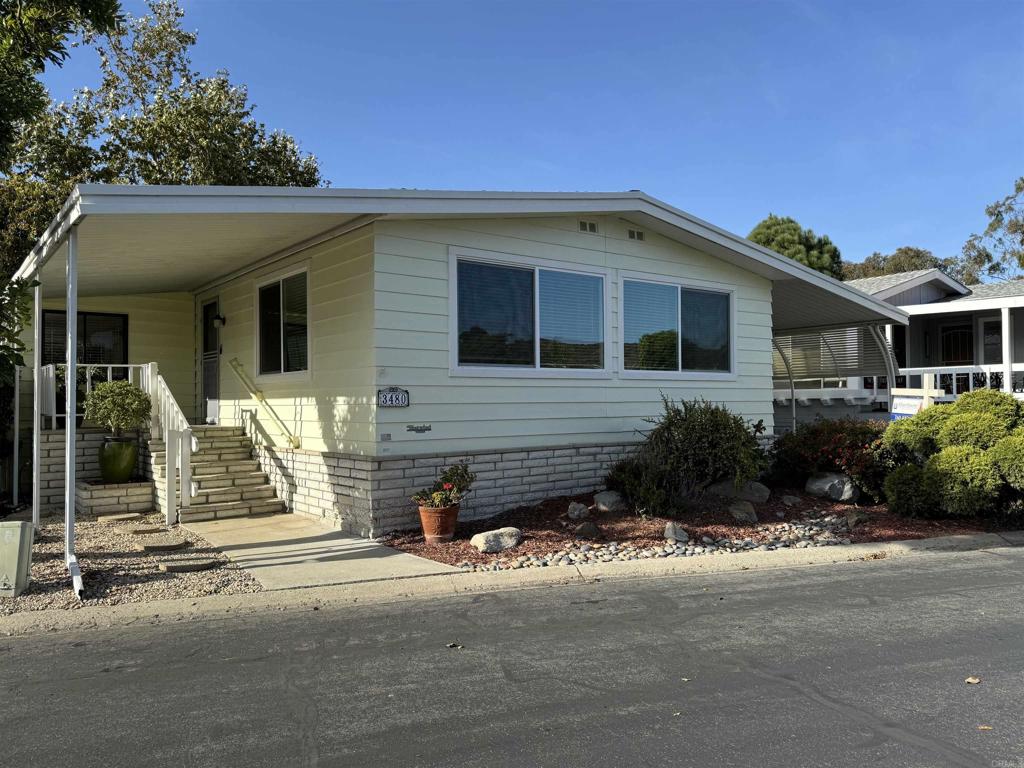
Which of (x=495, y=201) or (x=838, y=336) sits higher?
(x=495, y=201)

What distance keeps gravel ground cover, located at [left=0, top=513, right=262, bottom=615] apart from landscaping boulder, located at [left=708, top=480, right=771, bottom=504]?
6.10m

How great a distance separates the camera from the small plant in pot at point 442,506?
26.5 ft

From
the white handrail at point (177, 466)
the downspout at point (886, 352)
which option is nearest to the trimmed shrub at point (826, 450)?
the downspout at point (886, 352)

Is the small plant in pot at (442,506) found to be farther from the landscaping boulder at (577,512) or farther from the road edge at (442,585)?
the landscaping boulder at (577,512)

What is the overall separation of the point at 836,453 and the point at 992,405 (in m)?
1.99

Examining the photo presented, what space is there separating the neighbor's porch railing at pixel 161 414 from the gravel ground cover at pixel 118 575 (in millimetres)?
733

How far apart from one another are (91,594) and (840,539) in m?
7.47

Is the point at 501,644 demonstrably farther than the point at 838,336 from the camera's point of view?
No

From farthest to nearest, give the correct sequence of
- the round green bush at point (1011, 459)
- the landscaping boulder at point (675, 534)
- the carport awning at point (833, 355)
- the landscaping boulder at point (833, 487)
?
the carport awning at point (833, 355) → the landscaping boulder at point (833, 487) → the round green bush at point (1011, 459) → the landscaping boulder at point (675, 534)

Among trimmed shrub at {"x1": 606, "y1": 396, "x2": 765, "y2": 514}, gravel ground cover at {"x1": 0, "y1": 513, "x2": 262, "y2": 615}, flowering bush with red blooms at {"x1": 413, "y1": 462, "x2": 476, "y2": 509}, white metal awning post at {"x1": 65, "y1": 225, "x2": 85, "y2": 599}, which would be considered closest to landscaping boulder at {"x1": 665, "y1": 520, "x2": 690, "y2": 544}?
trimmed shrub at {"x1": 606, "y1": 396, "x2": 765, "y2": 514}

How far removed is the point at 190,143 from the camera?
16.6 meters

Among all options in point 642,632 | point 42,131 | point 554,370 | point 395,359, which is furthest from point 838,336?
point 42,131

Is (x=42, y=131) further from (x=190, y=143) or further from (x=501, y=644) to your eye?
(x=501, y=644)

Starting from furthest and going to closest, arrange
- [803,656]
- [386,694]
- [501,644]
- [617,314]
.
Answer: [617,314] → [501,644] → [803,656] → [386,694]
